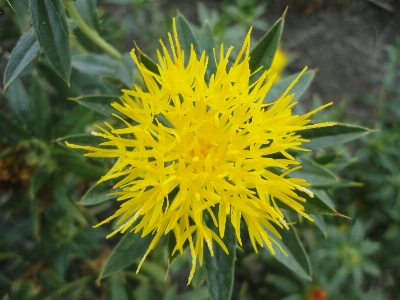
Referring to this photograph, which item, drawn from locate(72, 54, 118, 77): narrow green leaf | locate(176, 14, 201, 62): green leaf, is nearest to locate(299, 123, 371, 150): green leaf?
locate(176, 14, 201, 62): green leaf

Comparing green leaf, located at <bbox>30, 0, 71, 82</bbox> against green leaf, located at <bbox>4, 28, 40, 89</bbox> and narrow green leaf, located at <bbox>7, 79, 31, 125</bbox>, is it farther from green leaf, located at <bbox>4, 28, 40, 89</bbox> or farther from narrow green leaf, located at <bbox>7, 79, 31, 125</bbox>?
narrow green leaf, located at <bbox>7, 79, 31, 125</bbox>

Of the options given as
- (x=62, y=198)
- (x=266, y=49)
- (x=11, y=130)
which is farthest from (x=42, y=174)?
(x=266, y=49)

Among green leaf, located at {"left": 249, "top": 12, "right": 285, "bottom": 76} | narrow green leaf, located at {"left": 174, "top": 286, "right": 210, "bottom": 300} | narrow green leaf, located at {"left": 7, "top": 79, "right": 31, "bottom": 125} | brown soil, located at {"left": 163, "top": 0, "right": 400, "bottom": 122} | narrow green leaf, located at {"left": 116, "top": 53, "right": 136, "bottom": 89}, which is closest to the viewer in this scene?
green leaf, located at {"left": 249, "top": 12, "right": 285, "bottom": 76}

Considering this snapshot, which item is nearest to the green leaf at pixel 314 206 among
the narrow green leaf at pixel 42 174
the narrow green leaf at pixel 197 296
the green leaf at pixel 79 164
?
the green leaf at pixel 79 164

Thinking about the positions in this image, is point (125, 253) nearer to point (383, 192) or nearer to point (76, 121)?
point (76, 121)

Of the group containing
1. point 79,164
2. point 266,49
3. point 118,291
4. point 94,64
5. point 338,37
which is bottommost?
point 118,291

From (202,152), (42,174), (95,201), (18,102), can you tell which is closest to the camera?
(202,152)

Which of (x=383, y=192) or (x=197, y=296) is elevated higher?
(x=383, y=192)
